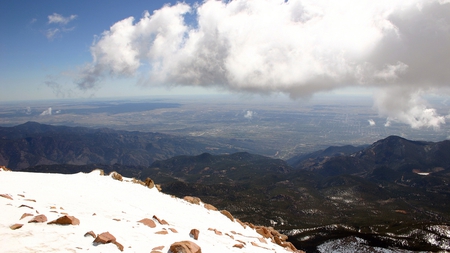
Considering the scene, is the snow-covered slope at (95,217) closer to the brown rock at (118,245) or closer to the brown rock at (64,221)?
the brown rock at (118,245)

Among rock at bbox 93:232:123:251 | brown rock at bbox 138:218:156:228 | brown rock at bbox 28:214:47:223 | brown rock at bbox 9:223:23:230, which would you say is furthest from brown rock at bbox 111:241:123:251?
brown rock at bbox 9:223:23:230

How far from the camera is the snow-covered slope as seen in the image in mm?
13766

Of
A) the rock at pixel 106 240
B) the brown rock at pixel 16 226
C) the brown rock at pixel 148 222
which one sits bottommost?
the brown rock at pixel 148 222

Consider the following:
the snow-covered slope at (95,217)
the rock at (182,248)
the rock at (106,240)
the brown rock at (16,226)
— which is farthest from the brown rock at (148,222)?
the brown rock at (16,226)

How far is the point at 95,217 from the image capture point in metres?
18.9

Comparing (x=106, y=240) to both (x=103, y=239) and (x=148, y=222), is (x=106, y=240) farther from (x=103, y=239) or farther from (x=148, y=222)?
(x=148, y=222)

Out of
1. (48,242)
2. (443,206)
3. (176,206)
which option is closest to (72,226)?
(48,242)

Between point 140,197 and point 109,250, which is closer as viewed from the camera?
point 109,250

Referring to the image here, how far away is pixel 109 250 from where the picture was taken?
13852 millimetres

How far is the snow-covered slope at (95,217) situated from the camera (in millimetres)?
13766

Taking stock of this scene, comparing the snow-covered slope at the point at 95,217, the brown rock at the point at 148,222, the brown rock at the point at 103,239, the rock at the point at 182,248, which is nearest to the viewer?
the snow-covered slope at the point at 95,217

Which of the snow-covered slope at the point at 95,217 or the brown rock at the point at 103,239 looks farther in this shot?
the brown rock at the point at 103,239

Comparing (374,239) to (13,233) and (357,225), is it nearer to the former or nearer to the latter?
(357,225)

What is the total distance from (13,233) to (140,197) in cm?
1669
